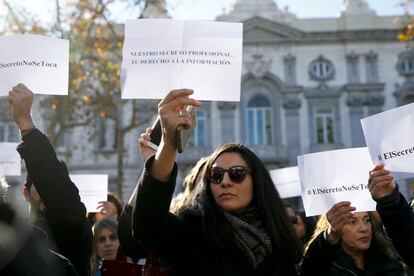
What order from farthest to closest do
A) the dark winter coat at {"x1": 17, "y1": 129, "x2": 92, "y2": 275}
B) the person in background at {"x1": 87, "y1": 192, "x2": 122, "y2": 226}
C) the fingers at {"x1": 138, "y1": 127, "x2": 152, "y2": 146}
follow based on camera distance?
the person in background at {"x1": 87, "y1": 192, "x2": 122, "y2": 226} < the fingers at {"x1": 138, "y1": 127, "x2": 152, "y2": 146} < the dark winter coat at {"x1": 17, "y1": 129, "x2": 92, "y2": 275}

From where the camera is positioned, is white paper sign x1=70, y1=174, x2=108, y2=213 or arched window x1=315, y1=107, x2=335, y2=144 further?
arched window x1=315, y1=107, x2=335, y2=144

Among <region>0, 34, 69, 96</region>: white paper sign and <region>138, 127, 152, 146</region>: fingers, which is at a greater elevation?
<region>0, 34, 69, 96</region>: white paper sign

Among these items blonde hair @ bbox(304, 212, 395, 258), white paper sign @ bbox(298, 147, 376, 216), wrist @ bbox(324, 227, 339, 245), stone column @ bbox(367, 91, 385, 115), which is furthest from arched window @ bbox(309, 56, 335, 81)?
wrist @ bbox(324, 227, 339, 245)

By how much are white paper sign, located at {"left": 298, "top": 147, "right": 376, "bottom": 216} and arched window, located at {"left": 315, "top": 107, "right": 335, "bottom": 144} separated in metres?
21.3

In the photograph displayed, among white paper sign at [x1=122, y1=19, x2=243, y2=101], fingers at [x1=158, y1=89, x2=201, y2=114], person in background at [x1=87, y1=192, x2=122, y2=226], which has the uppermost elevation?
white paper sign at [x1=122, y1=19, x2=243, y2=101]

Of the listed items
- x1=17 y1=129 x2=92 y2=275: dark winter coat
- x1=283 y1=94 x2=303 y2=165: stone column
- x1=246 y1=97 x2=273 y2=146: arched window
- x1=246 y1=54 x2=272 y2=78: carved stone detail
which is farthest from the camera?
x1=246 y1=54 x2=272 y2=78: carved stone detail

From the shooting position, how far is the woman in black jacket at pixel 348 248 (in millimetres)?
3127

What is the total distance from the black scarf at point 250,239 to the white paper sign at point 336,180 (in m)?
0.87

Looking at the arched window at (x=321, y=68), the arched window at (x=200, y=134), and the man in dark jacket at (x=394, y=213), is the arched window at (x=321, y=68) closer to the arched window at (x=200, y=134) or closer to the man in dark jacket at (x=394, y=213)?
the arched window at (x=200, y=134)

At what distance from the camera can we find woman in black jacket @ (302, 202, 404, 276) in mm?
3127

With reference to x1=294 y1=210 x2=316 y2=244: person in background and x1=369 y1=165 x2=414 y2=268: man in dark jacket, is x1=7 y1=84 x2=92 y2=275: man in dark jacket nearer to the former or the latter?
x1=369 y1=165 x2=414 y2=268: man in dark jacket

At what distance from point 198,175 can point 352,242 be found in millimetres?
1232

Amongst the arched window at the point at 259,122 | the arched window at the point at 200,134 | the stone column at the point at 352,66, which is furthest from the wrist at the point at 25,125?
the stone column at the point at 352,66

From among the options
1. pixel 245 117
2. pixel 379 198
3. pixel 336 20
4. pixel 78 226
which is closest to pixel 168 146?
pixel 78 226
